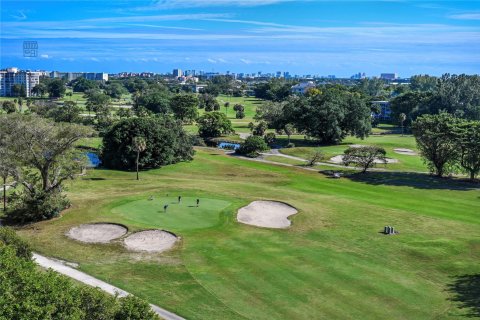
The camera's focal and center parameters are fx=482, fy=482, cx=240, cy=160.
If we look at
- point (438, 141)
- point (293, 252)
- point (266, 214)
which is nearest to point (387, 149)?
point (438, 141)

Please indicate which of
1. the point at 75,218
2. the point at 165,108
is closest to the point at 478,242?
the point at 75,218

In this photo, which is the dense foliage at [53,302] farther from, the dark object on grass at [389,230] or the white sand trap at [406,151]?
the white sand trap at [406,151]

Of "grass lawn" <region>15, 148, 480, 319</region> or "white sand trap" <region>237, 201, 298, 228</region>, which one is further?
"white sand trap" <region>237, 201, 298, 228</region>

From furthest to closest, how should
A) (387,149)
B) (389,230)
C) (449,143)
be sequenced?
(387,149), (449,143), (389,230)

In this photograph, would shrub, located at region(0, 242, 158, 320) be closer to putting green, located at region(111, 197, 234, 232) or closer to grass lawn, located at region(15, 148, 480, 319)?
grass lawn, located at region(15, 148, 480, 319)

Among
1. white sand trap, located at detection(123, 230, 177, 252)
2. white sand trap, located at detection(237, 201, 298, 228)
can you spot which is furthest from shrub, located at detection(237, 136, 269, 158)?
white sand trap, located at detection(123, 230, 177, 252)

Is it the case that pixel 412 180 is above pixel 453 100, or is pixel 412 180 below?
below

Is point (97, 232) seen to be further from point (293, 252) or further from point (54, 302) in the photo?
point (54, 302)
